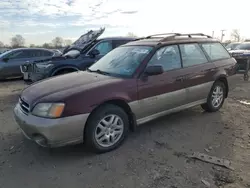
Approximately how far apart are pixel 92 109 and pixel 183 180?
1.50 meters

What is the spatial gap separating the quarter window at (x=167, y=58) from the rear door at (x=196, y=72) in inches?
5.7

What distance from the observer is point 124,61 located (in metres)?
4.28

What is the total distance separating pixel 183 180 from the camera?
9.64 ft

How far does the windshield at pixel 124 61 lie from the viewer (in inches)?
159

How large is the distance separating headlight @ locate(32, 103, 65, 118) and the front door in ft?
4.21

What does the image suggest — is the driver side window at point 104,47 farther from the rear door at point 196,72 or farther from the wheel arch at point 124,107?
the wheel arch at point 124,107

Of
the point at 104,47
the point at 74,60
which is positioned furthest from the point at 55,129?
the point at 104,47

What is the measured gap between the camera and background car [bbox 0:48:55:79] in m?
10.3

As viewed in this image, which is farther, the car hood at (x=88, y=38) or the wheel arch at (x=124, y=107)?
the car hood at (x=88, y=38)

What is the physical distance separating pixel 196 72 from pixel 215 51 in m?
1.04

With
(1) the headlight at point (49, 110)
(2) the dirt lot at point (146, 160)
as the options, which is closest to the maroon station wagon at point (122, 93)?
(1) the headlight at point (49, 110)

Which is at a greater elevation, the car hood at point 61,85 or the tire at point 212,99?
the car hood at point 61,85

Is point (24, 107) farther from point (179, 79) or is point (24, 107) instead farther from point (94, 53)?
point (94, 53)

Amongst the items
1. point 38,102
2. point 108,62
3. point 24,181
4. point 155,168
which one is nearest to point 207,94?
point 108,62
